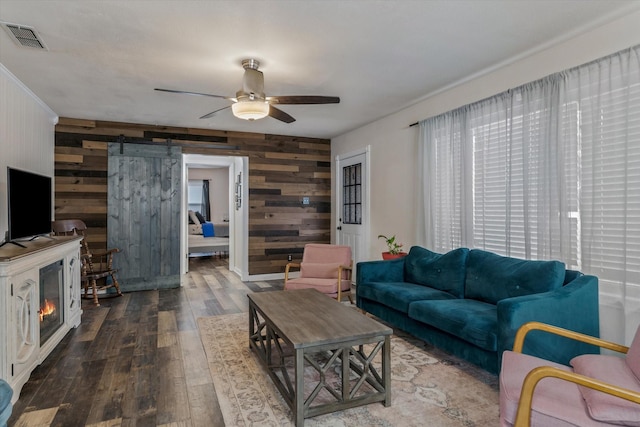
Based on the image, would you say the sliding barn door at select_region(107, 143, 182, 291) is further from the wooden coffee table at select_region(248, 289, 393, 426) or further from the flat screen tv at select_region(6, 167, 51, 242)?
the wooden coffee table at select_region(248, 289, 393, 426)

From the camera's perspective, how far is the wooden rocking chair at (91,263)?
472 cm

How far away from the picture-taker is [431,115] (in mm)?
4340

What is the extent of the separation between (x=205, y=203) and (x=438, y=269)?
9170 millimetres

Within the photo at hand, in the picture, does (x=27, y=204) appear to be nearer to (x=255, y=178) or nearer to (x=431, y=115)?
(x=255, y=178)

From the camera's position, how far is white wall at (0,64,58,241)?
3.44 metres

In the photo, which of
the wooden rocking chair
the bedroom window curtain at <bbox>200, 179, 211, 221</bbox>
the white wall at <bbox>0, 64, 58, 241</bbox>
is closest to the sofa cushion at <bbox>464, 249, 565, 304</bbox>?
the white wall at <bbox>0, 64, 58, 241</bbox>

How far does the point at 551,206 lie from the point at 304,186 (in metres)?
4.37

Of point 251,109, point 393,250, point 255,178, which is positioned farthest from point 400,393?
point 255,178

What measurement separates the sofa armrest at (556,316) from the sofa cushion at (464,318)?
150 mm

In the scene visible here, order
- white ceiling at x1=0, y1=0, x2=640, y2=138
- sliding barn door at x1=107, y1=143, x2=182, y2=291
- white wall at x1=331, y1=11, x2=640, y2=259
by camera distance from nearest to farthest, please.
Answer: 1. white ceiling at x1=0, y1=0, x2=640, y2=138
2. white wall at x1=331, y1=11, x2=640, y2=259
3. sliding barn door at x1=107, y1=143, x2=182, y2=291

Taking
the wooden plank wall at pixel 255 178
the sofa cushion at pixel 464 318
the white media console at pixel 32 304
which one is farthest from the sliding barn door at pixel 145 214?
the sofa cushion at pixel 464 318

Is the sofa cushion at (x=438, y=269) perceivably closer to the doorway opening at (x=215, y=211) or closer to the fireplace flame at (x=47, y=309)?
the doorway opening at (x=215, y=211)

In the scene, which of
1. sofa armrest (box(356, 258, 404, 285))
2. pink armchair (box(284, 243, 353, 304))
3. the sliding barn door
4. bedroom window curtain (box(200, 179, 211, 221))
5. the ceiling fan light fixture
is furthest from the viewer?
bedroom window curtain (box(200, 179, 211, 221))

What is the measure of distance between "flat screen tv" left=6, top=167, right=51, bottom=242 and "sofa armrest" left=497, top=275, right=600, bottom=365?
354 centimetres
